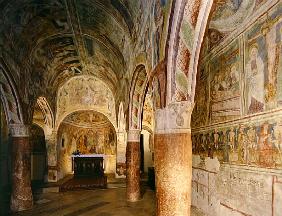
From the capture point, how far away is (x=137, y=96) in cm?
969

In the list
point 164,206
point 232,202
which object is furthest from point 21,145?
point 232,202

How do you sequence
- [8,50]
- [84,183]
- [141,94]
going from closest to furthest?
[8,50] < [141,94] < [84,183]

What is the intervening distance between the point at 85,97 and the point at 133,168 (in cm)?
725

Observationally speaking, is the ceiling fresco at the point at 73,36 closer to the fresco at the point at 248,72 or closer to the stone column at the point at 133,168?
the fresco at the point at 248,72

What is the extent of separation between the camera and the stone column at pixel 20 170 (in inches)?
369

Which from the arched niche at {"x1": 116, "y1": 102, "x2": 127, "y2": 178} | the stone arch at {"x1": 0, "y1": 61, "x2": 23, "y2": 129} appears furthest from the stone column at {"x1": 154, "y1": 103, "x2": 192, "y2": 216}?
the arched niche at {"x1": 116, "y1": 102, "x2": 127, "y2": 178}

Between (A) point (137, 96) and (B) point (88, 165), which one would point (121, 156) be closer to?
(B) point (88, 165)

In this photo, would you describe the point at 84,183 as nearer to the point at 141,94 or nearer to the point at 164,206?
the point at 141,94

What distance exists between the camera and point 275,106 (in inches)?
152

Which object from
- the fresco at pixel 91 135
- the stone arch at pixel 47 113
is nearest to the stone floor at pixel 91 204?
the stone arch at pixel 47 113

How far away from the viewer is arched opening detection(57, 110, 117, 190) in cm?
1638

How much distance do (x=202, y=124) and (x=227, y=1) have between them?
3285mm

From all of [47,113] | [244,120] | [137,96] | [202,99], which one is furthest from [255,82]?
[47,113]

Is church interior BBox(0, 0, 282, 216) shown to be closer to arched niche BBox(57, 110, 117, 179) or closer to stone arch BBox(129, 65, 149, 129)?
stone arch BBox(129, 65, 149, 129)
